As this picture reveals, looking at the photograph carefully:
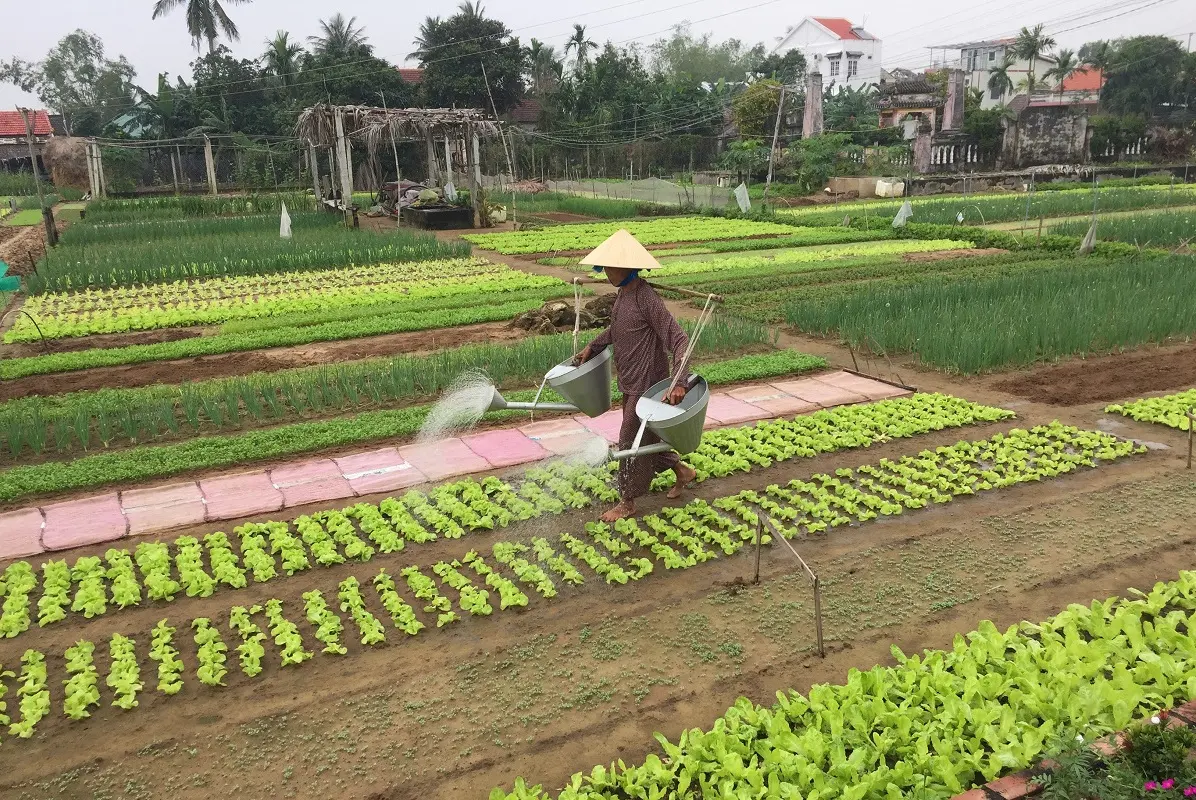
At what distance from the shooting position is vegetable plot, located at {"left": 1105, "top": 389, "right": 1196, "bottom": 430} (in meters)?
7.16

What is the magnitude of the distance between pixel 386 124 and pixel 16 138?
31.4 meters

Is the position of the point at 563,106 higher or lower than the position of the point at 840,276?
higher

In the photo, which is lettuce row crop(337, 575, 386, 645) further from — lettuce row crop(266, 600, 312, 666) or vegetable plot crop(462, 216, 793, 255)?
vegetable plot crop(462, 216, 793, 255)

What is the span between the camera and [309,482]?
6395 millimetres

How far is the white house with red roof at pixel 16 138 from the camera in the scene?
40.3 meters

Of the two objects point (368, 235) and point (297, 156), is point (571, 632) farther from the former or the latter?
point (297, 156)

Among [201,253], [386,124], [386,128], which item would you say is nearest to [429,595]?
[201,253]

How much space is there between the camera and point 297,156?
38.6 m

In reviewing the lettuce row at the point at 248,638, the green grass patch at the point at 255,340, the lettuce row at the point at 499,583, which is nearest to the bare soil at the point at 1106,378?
the lettuce row at the point at 499,583

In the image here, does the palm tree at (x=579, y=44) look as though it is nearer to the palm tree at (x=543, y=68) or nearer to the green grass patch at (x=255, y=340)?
the palm tree at (x=543, y=68)

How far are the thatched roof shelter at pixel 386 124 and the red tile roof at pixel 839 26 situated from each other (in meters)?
50.7

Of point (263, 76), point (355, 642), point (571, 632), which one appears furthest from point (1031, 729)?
point (263, 76)

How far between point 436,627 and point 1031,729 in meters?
2.81

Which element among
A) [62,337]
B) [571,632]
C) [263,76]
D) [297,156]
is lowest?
[571,632]
